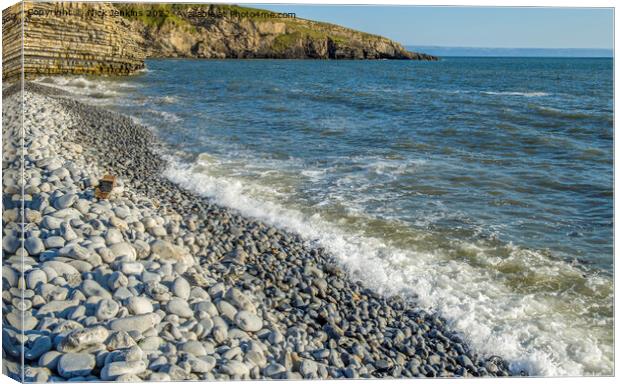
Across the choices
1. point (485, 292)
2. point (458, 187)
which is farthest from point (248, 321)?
point (458, 187)

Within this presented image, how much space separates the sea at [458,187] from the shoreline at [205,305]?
543 mm

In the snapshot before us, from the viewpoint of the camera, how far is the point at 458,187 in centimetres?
946

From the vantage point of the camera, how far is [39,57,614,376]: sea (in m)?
5.75

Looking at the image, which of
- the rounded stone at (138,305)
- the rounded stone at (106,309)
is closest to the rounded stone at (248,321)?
the rounded stone at (138,305)

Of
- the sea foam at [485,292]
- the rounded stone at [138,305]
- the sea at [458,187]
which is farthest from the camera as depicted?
the sea at [458,187]

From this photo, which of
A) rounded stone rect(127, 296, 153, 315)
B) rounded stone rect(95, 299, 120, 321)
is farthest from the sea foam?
rounded stone rect(95, 299, 120, 321)

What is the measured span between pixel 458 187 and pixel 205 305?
580cm

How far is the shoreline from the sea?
1.78 feet

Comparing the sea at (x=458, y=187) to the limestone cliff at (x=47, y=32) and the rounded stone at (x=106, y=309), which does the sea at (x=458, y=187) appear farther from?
the rounded stone at (x=106, y=309)

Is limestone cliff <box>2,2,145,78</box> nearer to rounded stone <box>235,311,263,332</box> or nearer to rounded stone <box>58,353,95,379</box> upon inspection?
rounded stone <box>58,353,95,379</box>

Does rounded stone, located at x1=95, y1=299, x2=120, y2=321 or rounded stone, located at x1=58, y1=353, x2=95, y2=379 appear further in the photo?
rounded stone, located at x1=95, y1=299, x2=120, y2=321

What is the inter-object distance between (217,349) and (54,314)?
1.29 m

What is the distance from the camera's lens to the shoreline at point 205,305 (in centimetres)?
421

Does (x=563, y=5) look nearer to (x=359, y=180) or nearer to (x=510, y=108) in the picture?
(x=359, y=180)
